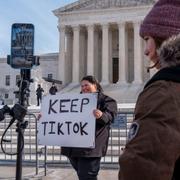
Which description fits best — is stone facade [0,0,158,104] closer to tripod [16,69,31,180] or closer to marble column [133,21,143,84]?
marble column [133,21,143,84]

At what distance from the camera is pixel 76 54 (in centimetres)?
5947

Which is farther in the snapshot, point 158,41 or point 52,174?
point 52,174

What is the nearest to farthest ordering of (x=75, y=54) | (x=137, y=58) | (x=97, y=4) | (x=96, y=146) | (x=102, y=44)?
(x=96, y=146) < (x=137, y=58) < (x=97, y=4) < (x=75, y=54) < (x=102, y=44)

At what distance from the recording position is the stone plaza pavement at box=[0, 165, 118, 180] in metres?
8.18

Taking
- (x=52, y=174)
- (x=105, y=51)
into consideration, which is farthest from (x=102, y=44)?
(x=52, y=174)

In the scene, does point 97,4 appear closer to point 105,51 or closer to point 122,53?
point 105,51

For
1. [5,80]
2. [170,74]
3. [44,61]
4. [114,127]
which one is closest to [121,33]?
[44,61]

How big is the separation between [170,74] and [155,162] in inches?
12.6

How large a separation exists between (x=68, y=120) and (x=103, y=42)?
53.5m

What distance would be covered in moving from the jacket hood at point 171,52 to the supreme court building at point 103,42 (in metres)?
53.1

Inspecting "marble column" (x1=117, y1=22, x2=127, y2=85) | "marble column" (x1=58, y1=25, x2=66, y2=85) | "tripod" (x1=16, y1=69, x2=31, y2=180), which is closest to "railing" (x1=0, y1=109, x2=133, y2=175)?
"tripod" (x1=16, y1=69, x2=31, y2=180)

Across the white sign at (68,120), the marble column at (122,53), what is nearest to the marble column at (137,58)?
the marble column at (122,53)

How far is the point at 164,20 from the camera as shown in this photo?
1716 millimetres

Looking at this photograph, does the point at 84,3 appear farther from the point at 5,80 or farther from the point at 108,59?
the point at 5,80
